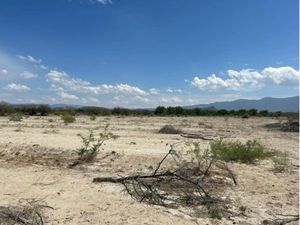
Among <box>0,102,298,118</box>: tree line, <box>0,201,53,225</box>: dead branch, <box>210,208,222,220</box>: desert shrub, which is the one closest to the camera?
<box>0,201,53,225</box>: dead branch

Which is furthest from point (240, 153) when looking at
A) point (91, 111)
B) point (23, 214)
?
point (91, 111)

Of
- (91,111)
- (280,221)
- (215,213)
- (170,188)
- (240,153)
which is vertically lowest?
(280,221)

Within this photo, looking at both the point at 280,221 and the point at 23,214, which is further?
the point at 280,221

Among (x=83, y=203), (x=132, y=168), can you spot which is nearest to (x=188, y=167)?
(x=132, y=168)

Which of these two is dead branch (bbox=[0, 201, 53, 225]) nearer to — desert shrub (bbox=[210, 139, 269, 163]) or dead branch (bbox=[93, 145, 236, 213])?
dead branch (bbox=[93, 145, 236, 213])

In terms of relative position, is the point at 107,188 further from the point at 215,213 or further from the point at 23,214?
the point at 215,213

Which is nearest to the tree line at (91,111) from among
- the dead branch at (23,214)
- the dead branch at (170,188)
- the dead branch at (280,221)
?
the dead branch at (170,188)

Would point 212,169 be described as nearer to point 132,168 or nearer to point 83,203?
point 132,168

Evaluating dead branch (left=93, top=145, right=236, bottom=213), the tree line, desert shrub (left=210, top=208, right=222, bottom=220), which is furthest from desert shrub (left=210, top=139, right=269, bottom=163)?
the tree line

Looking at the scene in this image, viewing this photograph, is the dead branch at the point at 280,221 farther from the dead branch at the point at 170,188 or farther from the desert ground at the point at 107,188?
the dead branch at the point at 170,188

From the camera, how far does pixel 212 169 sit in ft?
35.5

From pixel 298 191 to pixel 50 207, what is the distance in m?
5.61

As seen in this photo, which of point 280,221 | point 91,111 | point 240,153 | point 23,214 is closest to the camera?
point 23,214

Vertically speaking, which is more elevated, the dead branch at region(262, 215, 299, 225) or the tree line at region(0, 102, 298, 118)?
the tree line at region(0, 102, 298, 118)
